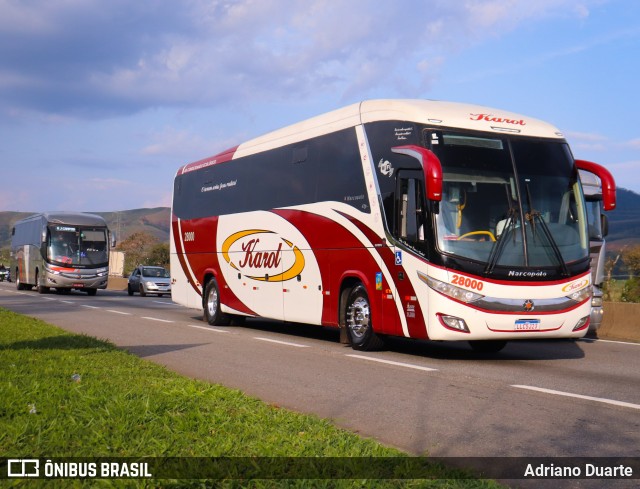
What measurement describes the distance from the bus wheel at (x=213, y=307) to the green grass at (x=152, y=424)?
401 inches

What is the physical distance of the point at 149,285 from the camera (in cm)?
4228

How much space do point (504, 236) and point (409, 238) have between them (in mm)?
1303

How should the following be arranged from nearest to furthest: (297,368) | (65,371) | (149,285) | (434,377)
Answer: (65,371), (434,377), (297,368), (149,285)

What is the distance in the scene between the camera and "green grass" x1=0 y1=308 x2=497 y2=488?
19.0 ft

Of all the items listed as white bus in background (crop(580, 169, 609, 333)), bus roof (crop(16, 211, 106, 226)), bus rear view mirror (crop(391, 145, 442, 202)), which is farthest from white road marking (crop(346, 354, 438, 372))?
bus roof (crop(16, 211, 106, 226))

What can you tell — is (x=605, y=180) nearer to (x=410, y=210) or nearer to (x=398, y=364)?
(x=410, y=210)

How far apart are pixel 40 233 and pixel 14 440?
38413 mm

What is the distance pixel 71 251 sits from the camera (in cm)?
4166

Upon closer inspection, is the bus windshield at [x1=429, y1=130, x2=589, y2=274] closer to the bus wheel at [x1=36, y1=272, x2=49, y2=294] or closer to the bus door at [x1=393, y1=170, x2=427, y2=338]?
the bus door at [x1=393, y1=170, x2=427, y2=338]

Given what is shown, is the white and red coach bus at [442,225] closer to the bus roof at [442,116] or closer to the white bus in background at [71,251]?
the bus roof at [442,116]

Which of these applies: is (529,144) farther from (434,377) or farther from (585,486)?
(585,486)

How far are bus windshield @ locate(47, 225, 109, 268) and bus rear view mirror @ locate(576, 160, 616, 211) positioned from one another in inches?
1270

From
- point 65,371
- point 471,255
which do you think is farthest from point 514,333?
point 65,371

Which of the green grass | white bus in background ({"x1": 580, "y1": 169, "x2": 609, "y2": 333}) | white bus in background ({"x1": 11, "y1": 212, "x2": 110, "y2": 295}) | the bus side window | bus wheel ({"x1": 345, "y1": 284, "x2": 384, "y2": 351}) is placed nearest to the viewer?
the green grass
